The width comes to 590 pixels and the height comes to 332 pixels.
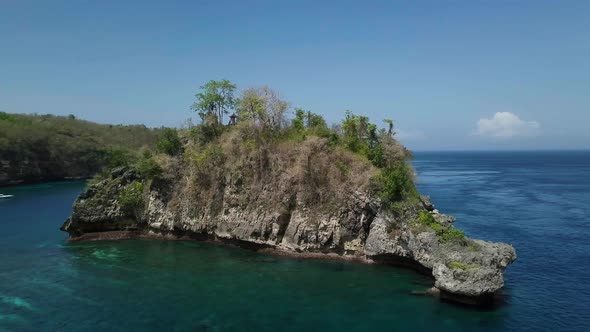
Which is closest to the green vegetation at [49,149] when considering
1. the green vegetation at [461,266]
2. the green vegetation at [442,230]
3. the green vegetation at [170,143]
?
the green vegetation at [170,143]

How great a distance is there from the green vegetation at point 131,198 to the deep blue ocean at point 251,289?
13.7ft

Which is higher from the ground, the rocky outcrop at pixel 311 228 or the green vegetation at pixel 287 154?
the green vegetation at pixel 287 154

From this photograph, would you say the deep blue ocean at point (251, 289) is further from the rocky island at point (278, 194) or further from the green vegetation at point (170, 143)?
the green vegetation at point (170, 143)

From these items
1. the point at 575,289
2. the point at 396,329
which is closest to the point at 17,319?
the point at 396,329

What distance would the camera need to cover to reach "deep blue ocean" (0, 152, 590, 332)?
24438 mm

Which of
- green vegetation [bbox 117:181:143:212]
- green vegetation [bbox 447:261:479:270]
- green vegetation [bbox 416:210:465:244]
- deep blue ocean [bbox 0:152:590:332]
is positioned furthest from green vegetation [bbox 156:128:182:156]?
green vegetation [bbox 447:261:479:270]

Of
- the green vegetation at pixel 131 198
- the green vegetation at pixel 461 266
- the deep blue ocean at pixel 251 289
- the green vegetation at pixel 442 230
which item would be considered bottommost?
the deep blue ocean at pixel 251 289

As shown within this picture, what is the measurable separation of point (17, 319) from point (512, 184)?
94628mm

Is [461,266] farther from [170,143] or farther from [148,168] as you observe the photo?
[148,168]

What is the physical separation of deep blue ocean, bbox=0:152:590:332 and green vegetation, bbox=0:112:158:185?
50.5 metres

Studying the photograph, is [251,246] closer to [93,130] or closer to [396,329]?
[396,329]

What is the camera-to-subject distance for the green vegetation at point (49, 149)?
9525 centimetres

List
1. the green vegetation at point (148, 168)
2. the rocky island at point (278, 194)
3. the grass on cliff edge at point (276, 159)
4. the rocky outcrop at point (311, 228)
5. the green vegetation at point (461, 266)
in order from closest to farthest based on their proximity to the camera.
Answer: the green vegetation at point (461, 266) < the rocky outcrop at point (311, 228) < the rocky island at point (278, 194) < the grass on cliff edge at point (276, 159) < the green vegetation at point (148, 168)

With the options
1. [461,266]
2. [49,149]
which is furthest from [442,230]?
[49,149]
